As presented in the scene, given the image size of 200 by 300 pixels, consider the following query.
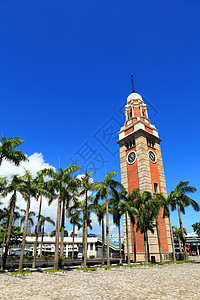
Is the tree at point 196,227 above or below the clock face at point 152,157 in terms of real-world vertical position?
below

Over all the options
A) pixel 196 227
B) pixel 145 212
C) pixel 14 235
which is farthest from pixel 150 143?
pixel 196 227

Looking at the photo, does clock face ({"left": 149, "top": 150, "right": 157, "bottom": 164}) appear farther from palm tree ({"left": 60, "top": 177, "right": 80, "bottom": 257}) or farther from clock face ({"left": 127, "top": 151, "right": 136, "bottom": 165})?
palm tree ({"left": 60, "top": 177, "right": 80, "bottom": 257})

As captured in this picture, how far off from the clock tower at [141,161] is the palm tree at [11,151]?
2580 centimetres

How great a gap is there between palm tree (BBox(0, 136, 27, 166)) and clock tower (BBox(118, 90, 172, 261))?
84.6 feet

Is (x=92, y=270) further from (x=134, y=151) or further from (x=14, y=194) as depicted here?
(x=134, y=151)

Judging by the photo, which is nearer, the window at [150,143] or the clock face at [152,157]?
the clock face at [152,157]

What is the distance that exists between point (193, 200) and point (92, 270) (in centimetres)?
2062

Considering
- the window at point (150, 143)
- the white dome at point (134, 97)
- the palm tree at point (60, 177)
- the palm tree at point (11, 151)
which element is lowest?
the palm tree at point (60, 177)

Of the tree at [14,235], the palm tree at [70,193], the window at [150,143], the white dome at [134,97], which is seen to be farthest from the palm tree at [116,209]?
the white dome at [134,97]

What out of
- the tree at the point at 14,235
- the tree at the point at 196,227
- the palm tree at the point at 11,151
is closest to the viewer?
the palm tree at the point at 11,151

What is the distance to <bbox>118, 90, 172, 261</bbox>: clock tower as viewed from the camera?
Result: 129 ft

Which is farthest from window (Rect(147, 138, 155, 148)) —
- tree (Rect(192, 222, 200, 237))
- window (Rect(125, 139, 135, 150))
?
tree (Rect(192, 222, 200, 237))

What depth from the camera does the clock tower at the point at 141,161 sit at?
1544 inches

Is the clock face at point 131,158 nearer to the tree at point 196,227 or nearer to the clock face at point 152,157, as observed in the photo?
the clock face at point 152,157
